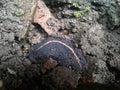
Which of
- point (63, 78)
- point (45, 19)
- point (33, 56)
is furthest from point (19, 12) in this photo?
point (63, 78)

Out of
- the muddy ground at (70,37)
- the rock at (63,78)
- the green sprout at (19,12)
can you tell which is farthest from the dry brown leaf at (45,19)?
the rock at (63,78)

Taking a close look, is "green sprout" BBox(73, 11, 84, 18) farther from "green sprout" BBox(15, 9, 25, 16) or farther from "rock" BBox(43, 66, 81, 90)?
"rock" BBox(43, 66, 81, 90)

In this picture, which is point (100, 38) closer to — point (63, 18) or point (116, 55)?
point (116, 55)

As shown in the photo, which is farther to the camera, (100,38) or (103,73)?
(100,38)

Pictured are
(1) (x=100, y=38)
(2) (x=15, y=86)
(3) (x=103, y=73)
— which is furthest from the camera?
(1) (x=100, y=38)

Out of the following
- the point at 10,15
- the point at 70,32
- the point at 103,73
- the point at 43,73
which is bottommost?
the point at 103,73

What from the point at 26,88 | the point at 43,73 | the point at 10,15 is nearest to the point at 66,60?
the point at 43,73
